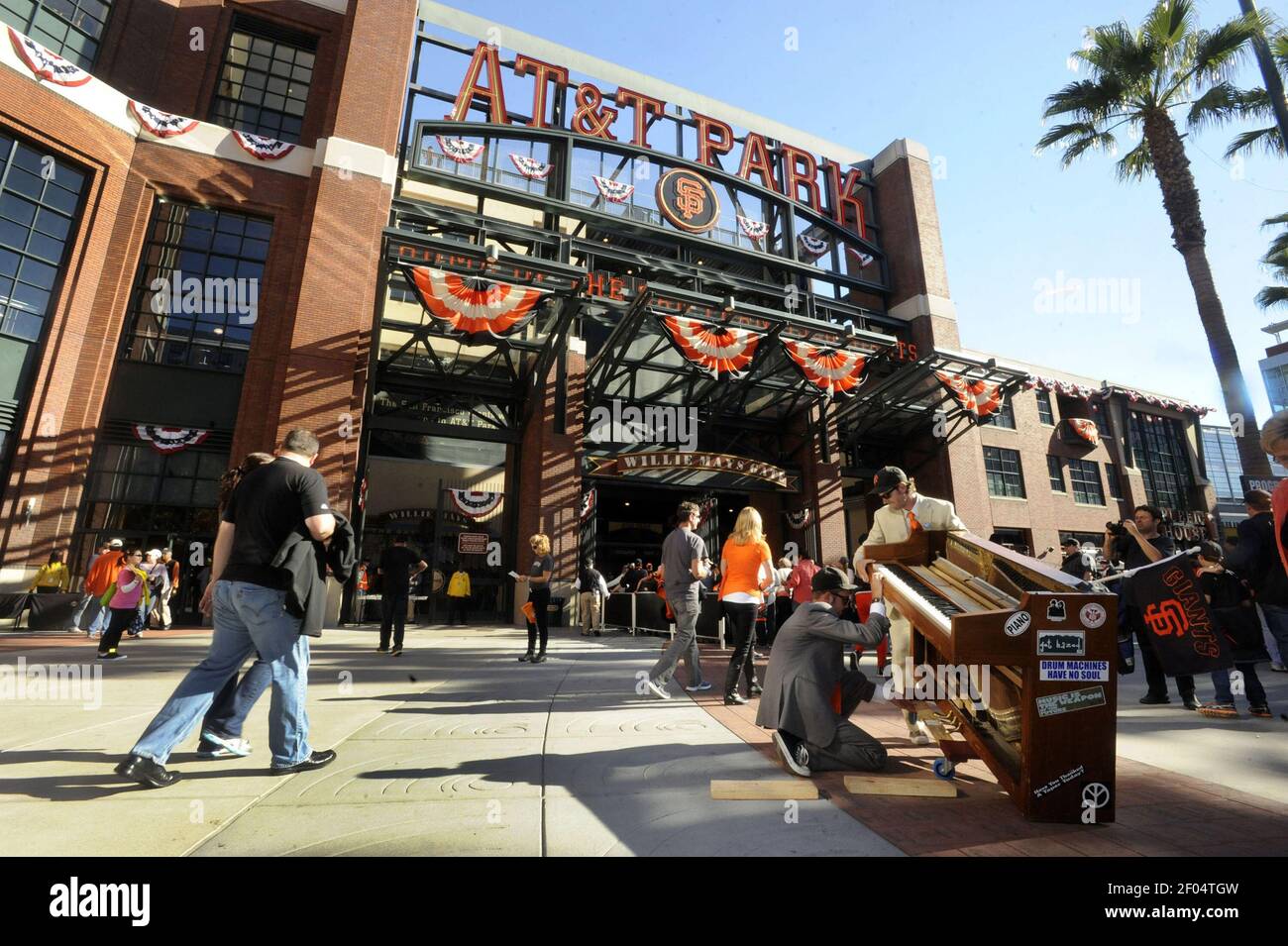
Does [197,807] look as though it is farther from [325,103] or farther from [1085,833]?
[325,103]

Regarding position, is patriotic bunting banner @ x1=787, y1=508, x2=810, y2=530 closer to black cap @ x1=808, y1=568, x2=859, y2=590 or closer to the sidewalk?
the sidewalk

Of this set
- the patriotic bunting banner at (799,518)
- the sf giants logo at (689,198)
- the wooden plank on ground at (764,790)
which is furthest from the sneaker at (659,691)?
the sf giants logo at (689,198)

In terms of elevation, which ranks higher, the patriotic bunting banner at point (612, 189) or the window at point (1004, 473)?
the patriotic bunting banner at point (612, 189)

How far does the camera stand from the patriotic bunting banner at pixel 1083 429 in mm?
26062

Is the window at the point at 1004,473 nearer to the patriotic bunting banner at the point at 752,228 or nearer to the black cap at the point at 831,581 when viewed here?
the patriotic bunting banner at the point at 752,228

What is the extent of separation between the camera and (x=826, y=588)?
396cm

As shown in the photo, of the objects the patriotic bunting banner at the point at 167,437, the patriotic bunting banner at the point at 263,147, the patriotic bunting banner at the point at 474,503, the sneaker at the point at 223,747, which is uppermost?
the patriotic bunting banner at the point at 263,147

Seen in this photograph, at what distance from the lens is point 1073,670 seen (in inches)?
108

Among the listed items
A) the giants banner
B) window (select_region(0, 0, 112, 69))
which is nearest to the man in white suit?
the giants banner

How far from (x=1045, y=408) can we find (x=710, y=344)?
19.9 meters

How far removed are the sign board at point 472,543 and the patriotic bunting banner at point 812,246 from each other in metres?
17.4

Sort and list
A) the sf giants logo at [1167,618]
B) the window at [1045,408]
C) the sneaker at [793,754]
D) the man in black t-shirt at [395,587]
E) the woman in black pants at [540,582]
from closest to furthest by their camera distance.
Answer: the sneaker at [793,754] → the sf giants logo at [1167,618] → the woman in black pants at [540,582] → the man in black t-shirt at [395,587] → the window at [1045,408]

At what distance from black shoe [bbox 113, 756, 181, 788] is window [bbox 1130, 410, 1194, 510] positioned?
120 ft

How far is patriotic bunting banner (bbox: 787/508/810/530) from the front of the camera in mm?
19844
